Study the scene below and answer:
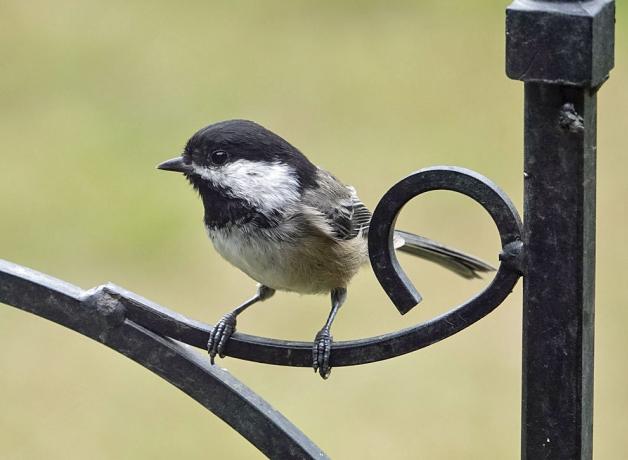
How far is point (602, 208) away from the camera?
15.0 feet

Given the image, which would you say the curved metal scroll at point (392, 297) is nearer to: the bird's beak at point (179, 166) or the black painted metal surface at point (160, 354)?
the black painted metal surface at point (160, 354)

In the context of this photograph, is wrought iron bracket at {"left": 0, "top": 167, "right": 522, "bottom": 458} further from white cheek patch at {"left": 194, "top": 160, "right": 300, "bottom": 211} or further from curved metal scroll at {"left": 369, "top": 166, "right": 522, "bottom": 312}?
Answer: white cheek patch at {"left": 194, "top": 160, "right": 300, "bottom": 211}

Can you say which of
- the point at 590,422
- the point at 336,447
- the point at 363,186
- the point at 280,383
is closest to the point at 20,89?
the point at 363,186

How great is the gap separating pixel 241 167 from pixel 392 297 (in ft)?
3.04

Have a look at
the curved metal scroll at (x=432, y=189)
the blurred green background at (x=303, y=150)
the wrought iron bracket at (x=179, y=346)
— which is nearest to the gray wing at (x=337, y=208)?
the blurred green background at (x=303, y=150)

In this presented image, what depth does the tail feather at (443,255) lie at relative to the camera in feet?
7.76

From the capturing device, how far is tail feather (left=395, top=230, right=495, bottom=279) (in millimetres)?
2365

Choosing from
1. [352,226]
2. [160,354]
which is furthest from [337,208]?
[160,354]

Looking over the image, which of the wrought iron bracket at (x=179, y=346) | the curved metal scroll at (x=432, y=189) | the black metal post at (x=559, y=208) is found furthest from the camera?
the wrought iron bracket at (x=179, y=346)

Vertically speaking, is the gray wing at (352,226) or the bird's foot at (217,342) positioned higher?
the gray wing at (352,226)

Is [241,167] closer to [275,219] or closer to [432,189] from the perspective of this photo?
[275,219]

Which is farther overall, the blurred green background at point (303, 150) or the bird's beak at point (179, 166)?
the blurred green background at point (303, 150)

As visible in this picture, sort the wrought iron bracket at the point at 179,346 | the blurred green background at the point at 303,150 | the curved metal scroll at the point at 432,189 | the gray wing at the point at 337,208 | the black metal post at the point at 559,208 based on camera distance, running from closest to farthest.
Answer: the black metal post at the point at 559,208
the curved metal scroll at the point at 432,189
the wrought iron bracket at the point at 179,346
the gray wing at the point at 337,208
the blurred green background at the point at 303,150

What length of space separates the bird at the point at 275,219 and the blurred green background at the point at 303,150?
0.31 m
